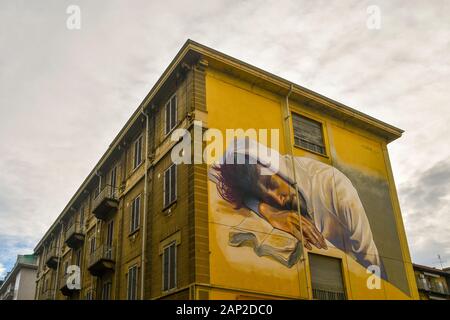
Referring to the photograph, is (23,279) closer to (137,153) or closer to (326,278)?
(137,153)

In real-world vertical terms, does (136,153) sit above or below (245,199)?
above

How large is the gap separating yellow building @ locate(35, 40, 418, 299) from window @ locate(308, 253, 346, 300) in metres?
0.06

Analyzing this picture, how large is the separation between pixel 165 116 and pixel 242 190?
18.6ft

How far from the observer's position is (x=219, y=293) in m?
16.0

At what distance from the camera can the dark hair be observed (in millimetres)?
18020

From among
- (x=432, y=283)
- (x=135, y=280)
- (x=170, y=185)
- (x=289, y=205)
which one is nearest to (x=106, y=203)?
(x=135, y=280)

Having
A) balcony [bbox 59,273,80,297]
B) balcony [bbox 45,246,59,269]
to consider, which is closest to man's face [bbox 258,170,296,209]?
balcony [bbox 59,273,80,297]

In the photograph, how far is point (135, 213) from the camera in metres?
22.5

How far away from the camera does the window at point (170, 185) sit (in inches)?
748

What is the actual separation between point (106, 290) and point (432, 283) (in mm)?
33109

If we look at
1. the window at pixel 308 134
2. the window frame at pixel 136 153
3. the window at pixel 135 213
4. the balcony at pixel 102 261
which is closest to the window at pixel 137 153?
the window frame at pixel 136 153

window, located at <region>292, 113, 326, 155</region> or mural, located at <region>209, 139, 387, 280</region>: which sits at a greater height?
window, located at <region>292, 113, 326, 155</region>

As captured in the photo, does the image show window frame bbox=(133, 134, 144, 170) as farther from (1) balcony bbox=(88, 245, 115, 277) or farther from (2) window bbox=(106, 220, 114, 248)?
(1) balcony bbox=(88, 245, 115, 277)
